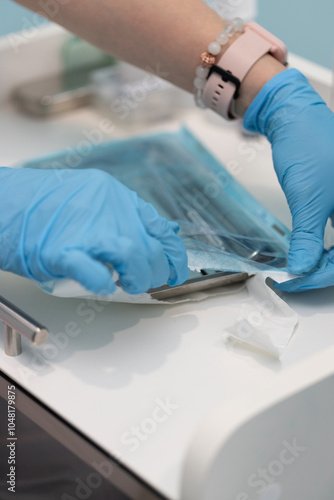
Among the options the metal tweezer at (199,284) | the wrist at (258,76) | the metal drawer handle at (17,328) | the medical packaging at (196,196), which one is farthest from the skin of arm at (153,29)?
the metal drawer handle at (17,328)

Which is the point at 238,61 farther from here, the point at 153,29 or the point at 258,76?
the point at 153,29

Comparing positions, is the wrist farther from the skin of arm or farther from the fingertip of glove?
the fingertip of glove

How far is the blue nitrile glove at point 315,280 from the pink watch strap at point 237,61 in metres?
0.33

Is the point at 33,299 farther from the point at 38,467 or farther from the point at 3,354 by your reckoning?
the point at 38,467

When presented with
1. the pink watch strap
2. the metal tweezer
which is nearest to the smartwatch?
the pink watch strap

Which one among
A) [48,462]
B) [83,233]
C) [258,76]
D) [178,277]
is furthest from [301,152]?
[48,462]

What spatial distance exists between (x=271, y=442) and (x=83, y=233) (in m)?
0.28

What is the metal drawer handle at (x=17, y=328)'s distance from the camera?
67 centimetres

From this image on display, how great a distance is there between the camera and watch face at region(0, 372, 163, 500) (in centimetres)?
64

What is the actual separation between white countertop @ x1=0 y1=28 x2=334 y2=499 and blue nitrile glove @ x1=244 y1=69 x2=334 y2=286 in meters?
0.08

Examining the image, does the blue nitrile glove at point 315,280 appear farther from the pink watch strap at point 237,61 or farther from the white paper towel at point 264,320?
the pink watch strap at point 237,61

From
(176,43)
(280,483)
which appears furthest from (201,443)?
(176,43)

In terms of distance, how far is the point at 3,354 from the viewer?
0.75 meters

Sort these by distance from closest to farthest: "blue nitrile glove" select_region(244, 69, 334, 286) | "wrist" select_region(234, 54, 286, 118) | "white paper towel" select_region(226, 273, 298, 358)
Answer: "white paper towel" select_region(226, 273, 298, 358) < "blue nitrile glove" select_region(244, 69, 334, 286) < "wrist" select_region(234, 54, 286, 118)
